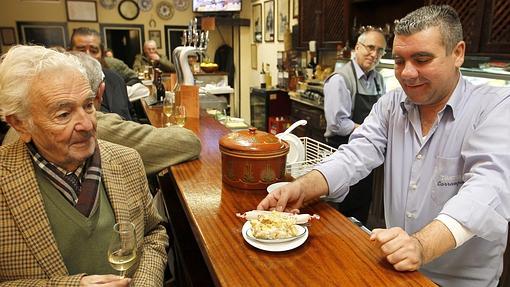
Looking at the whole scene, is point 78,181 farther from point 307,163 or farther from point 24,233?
point 307,163

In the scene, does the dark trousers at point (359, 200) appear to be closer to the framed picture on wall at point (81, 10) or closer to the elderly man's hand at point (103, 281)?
the elderly man's hand at point (103, 281)

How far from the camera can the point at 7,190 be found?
1.18 meters

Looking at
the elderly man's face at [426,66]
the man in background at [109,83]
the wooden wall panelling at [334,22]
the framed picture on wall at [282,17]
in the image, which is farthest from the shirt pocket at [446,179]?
the framed picture on wall at [282,17]

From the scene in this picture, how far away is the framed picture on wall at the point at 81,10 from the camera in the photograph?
27.5ft

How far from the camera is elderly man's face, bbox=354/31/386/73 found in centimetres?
306

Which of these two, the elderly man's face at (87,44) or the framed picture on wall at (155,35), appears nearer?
the elderly man's face at (87,44)

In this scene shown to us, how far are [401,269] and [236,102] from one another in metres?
8.29

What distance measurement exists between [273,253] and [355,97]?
2.38 m

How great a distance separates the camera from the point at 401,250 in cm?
101

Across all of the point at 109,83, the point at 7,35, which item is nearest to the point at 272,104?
the point at 109,83

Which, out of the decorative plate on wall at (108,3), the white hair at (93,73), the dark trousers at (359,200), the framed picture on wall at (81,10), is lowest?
the dark trousers at (359,200)

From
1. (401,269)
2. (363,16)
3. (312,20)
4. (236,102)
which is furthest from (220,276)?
(236,102)

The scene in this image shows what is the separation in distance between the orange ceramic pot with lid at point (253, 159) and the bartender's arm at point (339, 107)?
1.68m

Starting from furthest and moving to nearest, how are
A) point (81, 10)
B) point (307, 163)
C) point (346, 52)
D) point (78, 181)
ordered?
point (81, 10) → point (346, 52) → point (307, 163) → point (78, 181)
